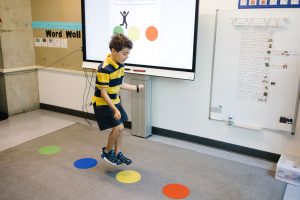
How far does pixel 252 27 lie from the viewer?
277 centimetres

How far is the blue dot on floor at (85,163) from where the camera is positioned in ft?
9.18

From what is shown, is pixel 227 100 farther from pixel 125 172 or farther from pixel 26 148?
pixel 26 148

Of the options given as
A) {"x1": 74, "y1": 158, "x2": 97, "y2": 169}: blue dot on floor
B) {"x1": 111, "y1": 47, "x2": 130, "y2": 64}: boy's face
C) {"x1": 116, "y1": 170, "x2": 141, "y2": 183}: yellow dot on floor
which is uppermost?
{"x1": 111, "y1": 47, "x2": 130, "y2": 64}: boy's face

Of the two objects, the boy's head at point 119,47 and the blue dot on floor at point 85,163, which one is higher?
the boy's head at point 119,47

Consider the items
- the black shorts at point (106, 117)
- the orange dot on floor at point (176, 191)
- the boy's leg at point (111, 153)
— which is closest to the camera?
the orange dot on floor at point (176, 191)

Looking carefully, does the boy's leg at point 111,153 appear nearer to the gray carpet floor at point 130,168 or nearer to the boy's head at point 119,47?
the gray carpet floor at point 130,168

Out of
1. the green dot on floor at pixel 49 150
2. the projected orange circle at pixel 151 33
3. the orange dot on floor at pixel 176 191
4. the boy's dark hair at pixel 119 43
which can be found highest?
the projected orange circle at pixel 151 33

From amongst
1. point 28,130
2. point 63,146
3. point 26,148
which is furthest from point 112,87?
point 28,130

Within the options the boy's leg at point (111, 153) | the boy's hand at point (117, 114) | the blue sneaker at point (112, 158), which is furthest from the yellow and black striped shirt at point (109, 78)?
the blue sneaker at point (112, 158)

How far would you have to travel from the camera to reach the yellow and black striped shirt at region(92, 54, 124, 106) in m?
2.39

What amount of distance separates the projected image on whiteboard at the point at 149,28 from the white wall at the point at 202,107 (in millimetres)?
204

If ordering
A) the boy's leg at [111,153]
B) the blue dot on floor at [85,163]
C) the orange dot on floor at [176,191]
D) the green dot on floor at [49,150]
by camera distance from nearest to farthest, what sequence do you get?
1. the orange dot on floor at [176,191]
2. the boy's leg at [111,153]
3. the blue dot on floor at [85,163]
4. the green dot on floor at [49,150]

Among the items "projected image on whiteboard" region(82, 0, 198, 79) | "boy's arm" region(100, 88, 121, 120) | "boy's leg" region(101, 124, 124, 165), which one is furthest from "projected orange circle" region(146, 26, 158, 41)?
"boy's leg" region(101, 124, 124, 165)

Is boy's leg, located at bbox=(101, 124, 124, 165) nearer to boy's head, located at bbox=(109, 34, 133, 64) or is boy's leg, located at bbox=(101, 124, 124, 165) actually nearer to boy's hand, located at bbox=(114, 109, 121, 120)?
boy's hand, located at bbox=(114, 109, 121, 120)
